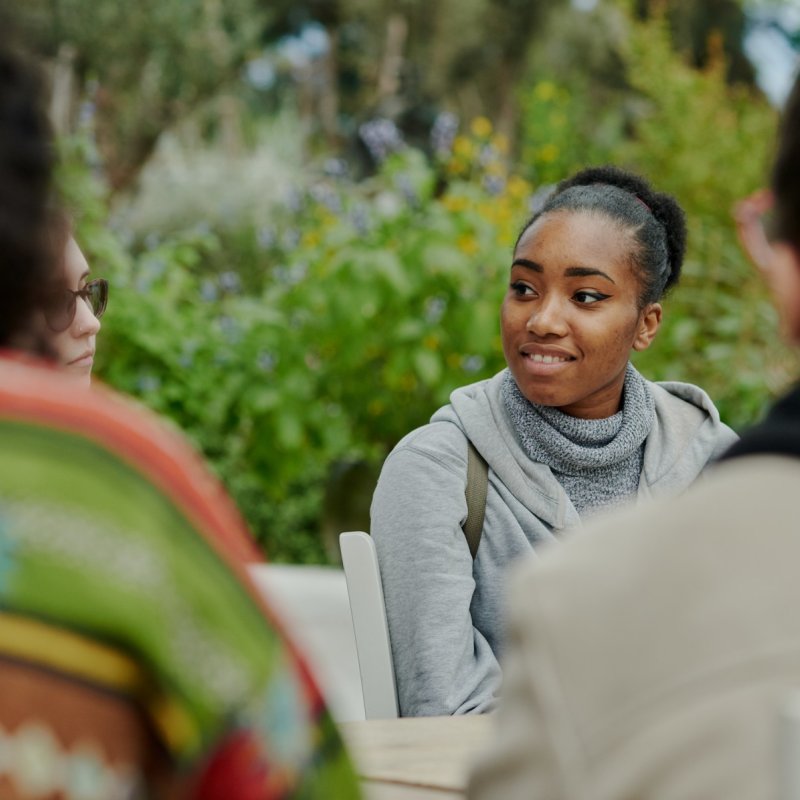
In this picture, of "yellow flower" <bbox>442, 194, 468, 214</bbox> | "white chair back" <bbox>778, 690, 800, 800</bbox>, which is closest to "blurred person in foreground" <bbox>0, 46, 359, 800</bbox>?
"white chair back" <bbox>778, 690, 800, 800</bbox>

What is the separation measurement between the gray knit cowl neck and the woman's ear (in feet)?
0.53

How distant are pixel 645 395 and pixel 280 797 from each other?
6.22 ft

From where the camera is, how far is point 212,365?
5.17m

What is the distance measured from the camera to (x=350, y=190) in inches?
295

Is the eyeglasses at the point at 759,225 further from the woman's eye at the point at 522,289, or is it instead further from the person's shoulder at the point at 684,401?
the person's shoulder at the point at 684,401

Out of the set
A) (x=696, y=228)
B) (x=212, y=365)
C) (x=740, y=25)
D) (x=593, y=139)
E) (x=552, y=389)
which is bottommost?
(x=552, y=389)

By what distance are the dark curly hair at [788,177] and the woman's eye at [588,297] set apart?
147cm

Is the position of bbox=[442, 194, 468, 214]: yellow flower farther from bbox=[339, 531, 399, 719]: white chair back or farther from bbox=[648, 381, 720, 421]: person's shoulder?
bbox=[339, 531, 399, 719]: white chair back

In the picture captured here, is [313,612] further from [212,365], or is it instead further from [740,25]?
[740,25]

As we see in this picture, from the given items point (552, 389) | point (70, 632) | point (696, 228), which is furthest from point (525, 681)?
point (696, 228)

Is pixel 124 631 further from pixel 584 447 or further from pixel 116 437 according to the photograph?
pixel 584 447

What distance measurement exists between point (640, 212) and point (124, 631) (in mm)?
1995

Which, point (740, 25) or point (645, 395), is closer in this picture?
point (645, 395)

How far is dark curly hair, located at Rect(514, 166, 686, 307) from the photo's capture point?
2.57 meters
